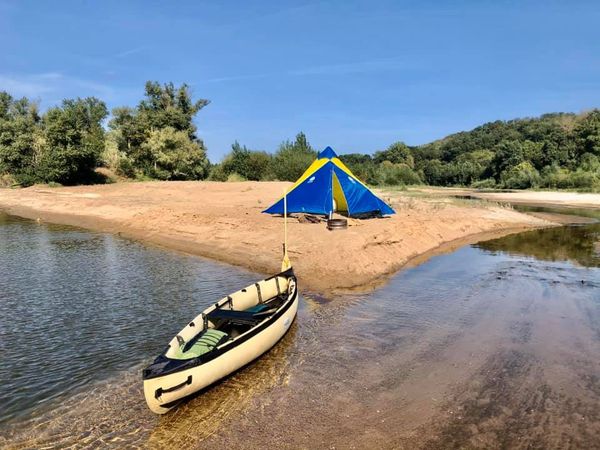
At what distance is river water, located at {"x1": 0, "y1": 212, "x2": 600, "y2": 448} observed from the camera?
6117 millimetres

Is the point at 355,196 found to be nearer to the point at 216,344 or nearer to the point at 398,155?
the point at 216,344

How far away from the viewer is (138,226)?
1019 inches

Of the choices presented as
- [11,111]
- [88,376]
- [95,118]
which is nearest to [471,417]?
[88,376]

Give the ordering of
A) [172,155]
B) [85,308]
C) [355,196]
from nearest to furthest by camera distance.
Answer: [85,308] < [355,196] < [172,155]

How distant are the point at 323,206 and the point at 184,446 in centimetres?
1687

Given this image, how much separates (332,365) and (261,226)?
12587 mm

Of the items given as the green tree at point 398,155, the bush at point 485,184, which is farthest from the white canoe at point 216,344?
the green tree at point 398,155

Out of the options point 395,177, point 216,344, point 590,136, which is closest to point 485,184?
point 590,136

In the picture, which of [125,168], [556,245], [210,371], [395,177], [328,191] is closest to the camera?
[210,371]

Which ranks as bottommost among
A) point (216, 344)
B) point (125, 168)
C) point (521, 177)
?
point (216, 344)

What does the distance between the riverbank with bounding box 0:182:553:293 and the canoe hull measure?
519 centimetres

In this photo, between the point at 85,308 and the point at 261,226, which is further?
the point at 261,226

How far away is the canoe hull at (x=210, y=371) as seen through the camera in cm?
606

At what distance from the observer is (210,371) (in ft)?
22.2
